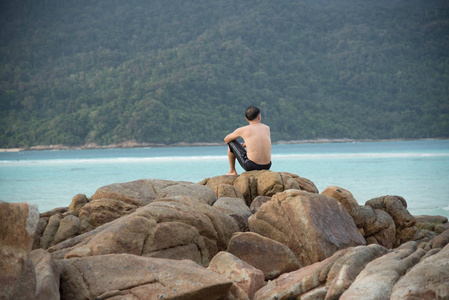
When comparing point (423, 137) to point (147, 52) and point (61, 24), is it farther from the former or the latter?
point (61, 24)

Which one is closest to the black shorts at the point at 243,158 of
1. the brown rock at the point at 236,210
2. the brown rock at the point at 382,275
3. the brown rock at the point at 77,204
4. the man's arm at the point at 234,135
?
the man's arm at the point at 234,135

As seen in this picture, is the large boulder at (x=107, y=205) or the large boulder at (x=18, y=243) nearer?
the large boulder at (x=18, y=243)

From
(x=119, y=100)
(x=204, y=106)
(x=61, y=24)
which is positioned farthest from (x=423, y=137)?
(x=61, y=24)

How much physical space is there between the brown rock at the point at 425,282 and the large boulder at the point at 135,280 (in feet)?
4.73

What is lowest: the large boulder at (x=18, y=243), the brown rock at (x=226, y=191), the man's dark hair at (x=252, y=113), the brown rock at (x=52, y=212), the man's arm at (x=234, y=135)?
the brown rock at (x=52, y=212)

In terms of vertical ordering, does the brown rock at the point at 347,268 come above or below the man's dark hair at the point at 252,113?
below

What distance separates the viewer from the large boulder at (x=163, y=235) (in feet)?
17.7

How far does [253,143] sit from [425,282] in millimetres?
5954

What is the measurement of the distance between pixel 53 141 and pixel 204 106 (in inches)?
1100

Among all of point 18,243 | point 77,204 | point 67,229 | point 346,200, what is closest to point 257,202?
point 346,200

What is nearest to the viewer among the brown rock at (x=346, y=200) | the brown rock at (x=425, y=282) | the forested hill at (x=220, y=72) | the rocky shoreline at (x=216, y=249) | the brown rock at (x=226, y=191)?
the brown rock at (x=425, y=282)

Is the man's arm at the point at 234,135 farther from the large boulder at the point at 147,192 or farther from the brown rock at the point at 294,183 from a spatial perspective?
the large boulder at the point at 147,192

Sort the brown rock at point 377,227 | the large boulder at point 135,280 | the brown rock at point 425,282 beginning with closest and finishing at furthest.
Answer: the brown rock at point 425,282, the large boulder at point 135,280, the brown rock at point 377,227

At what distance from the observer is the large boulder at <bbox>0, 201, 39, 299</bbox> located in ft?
12.4
